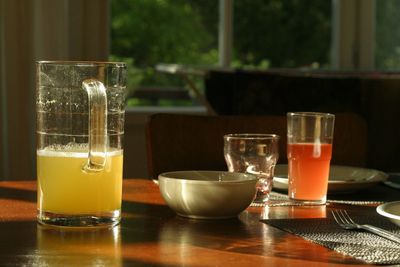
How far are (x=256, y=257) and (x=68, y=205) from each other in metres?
0.26

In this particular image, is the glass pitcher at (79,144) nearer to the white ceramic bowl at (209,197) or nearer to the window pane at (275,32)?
the white ceramic bowl at (209,197)

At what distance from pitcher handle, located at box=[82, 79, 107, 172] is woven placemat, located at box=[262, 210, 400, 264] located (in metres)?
0.22

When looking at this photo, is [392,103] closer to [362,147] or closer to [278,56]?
[362,147]

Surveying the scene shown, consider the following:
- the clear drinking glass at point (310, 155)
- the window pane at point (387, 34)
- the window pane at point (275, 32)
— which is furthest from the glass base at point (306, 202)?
the window pane at point (387, 34)

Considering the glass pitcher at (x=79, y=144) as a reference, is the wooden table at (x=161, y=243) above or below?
below

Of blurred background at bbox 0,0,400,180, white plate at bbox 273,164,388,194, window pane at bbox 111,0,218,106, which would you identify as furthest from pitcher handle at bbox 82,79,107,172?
window pane at bbox 111,0,218,106

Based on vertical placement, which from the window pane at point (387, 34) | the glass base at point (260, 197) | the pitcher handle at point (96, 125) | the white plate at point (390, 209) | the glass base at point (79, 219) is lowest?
the glass base at point (260, 197)

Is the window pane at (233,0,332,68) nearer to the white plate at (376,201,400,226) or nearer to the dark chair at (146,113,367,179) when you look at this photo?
the dark chair at (146,113,367,179)

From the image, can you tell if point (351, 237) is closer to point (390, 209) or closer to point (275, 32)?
point (390, 209)

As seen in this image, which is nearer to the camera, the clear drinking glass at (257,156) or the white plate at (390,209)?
the white plate at (390,209)

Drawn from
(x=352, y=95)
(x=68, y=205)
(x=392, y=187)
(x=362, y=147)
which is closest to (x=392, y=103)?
(x=352, y=95)

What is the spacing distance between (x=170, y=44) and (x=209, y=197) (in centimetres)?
271

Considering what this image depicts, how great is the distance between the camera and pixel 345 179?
1.39 metres

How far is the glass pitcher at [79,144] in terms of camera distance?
97 centimetres
